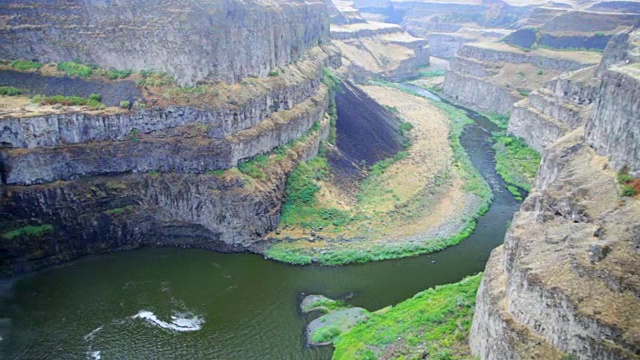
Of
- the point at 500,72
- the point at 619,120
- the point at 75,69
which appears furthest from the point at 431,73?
the point at 619,120

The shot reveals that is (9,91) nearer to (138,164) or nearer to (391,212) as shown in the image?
(138,164)

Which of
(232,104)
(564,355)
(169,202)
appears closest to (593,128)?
(564,355)

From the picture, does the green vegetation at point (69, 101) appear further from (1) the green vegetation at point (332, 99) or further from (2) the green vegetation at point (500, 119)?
(2) the green vegetation at point (500, 119)

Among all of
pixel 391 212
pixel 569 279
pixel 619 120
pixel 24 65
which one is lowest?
pixel 391 212

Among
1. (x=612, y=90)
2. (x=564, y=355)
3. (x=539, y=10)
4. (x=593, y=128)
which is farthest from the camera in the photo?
(x=539, y=10)

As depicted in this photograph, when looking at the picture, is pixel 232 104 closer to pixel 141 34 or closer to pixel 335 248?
pixel 141 34

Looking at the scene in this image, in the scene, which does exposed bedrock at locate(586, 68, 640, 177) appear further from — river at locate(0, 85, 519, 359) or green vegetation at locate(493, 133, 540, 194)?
green vegetation at locate(493, 133, 540, 194)

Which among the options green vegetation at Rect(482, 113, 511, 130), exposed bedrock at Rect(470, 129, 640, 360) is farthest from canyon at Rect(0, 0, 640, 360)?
green vegetation at Rect(482, 113, 511, 130)
